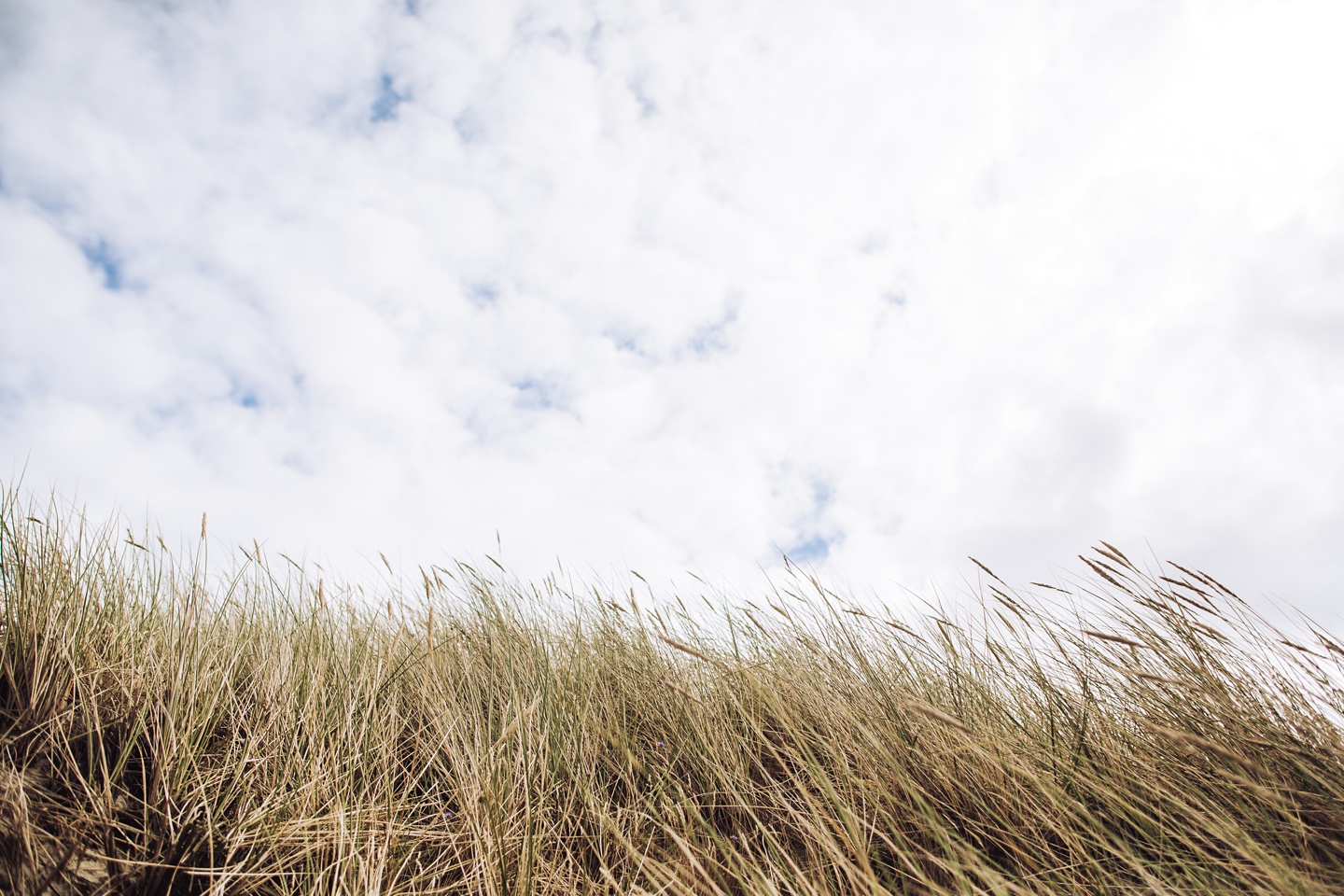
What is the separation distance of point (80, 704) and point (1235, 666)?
11.7ft

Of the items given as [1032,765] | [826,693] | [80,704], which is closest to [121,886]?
[80,704]

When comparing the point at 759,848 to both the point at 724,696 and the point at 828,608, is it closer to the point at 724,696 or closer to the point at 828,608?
the point at 724,696

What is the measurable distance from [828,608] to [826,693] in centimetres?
56

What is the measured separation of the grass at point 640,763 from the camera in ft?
4.94

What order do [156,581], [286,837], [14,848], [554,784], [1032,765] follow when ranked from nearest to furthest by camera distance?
[14,848] < [286,837] < [1032,765] < [554,784] < [156,581]

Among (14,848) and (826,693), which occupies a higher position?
(826,693)

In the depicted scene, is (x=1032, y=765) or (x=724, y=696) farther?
(x=724, y=696)

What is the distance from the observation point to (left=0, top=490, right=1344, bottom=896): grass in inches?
59.2

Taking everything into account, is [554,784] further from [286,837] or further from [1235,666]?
[1235,666]

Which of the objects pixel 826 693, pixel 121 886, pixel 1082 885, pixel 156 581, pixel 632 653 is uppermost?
pixel 156 581

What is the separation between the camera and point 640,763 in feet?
5.17

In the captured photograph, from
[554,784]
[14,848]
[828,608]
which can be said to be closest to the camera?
[14,848]

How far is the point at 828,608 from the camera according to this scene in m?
2.81

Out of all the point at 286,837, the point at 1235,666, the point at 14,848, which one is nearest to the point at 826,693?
the point at 1235,666
